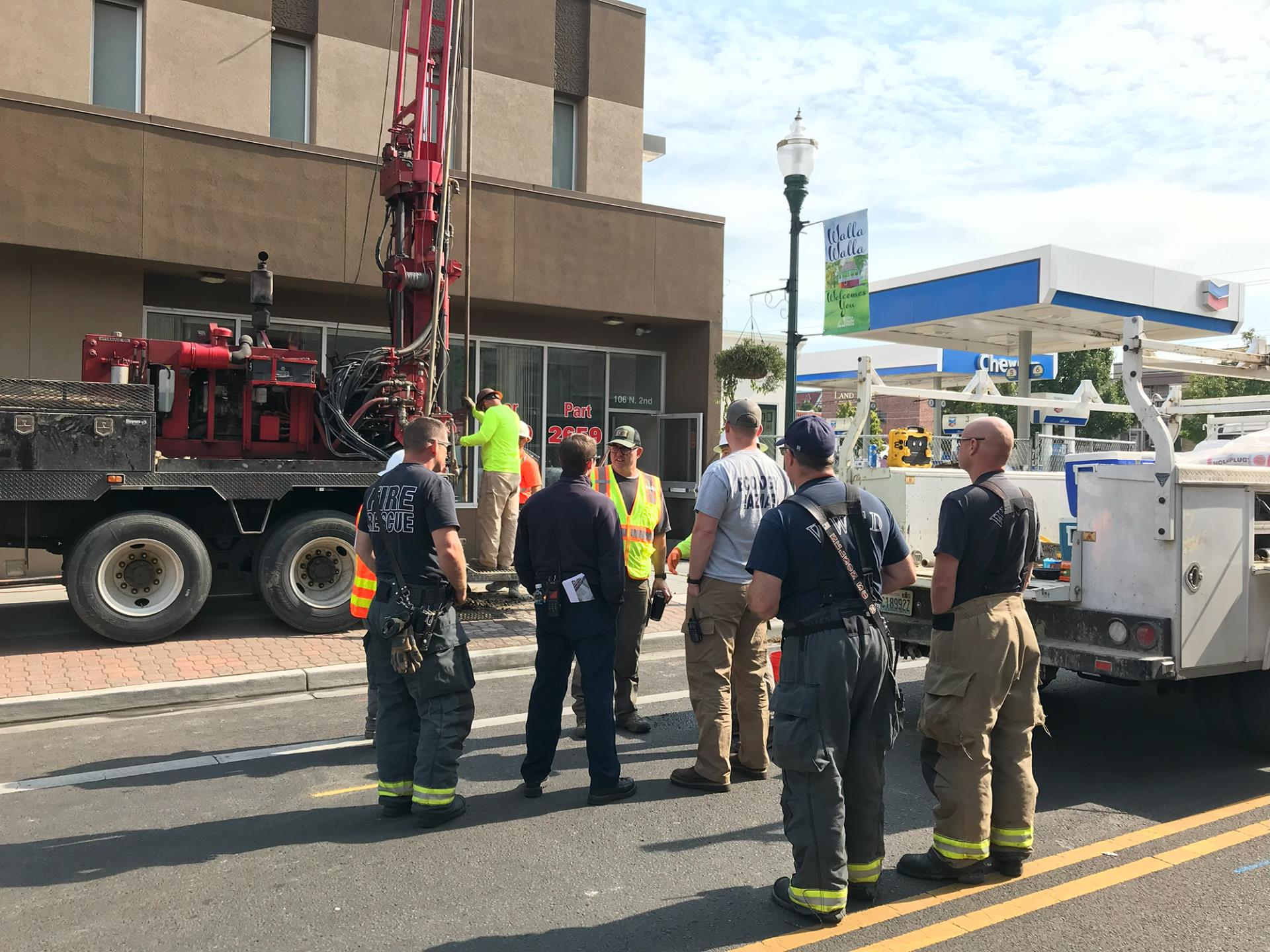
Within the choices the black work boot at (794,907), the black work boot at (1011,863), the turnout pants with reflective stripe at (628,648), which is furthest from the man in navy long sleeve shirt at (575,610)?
the black work boot at (1011,863)

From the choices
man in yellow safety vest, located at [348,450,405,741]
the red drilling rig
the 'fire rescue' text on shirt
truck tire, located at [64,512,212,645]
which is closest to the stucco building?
the red drilling rig

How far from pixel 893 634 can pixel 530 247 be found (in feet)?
29.1

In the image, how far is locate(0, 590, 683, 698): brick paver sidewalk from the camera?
7309mm

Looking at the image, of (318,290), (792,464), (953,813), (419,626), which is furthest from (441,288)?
(953,813)

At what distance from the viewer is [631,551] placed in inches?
234

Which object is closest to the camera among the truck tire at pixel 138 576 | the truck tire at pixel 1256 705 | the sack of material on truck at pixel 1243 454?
the truck tire at pixel 1256 705

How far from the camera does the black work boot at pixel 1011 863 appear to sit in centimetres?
418

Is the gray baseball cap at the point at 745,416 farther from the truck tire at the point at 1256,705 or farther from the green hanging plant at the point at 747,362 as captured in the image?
the green hanging plant at the point at 747,362

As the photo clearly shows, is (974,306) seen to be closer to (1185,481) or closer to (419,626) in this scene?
(1185,481)

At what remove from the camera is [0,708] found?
21.3 feet

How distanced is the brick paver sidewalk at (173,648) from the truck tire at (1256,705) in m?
5.00

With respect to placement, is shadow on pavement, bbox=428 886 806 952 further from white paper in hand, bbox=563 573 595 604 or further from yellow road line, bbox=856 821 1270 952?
white paper in hand, bbox=563 573 595 604

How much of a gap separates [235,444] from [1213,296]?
41.5 feet

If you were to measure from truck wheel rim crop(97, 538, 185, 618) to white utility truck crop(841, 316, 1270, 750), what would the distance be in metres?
6.01
